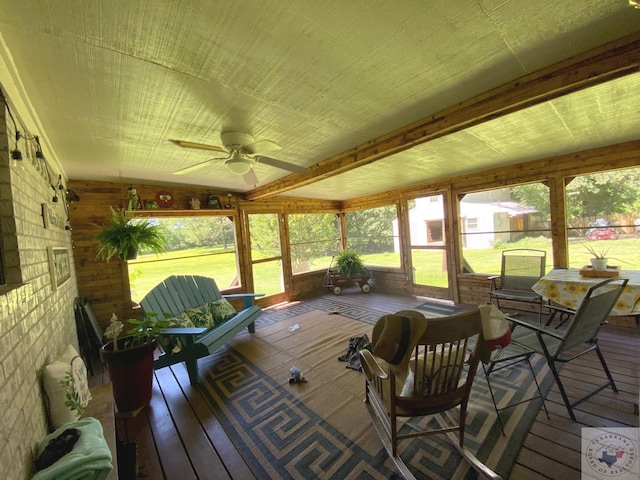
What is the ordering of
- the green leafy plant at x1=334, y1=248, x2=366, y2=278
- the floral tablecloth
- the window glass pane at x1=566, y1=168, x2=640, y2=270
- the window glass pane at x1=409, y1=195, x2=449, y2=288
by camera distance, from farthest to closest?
1. the green leafy plant at x1=334, y1=248, x2=366, y2=278
2. the window glass pane at x1=409, y1=195, x2=449, y2=288
3. the window glass pane at x1=566, y1=168, x2=640, y2=270
4. the floral tablecloth

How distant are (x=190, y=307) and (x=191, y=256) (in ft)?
4.87

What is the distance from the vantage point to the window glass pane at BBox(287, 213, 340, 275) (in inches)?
240

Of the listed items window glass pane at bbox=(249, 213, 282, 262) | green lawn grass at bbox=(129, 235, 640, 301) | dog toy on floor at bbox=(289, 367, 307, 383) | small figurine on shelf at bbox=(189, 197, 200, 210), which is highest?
small figurine on shelf at bbox=(189, 197, 200, 210)

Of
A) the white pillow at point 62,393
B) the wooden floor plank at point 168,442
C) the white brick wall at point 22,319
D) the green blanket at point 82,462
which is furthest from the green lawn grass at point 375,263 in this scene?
the green blanket at point 82,462

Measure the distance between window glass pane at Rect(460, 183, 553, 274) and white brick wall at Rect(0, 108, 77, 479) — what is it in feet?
17.6

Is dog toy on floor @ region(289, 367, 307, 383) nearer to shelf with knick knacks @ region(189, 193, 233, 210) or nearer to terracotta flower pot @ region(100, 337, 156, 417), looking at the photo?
terracotta flower pot @ region(100, 337, 156, 417)

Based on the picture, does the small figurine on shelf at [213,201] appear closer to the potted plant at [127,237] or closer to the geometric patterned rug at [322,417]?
the potted plant at [127,237]

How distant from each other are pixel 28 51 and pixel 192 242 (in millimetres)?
3719

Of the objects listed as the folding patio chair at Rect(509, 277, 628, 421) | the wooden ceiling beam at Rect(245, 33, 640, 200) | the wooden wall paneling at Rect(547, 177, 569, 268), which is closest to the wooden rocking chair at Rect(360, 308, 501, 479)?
the folding patio chair at Rect(509, 277, 628, 421)

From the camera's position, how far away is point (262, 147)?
212 centimetres

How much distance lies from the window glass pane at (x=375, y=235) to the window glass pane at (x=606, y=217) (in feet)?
9.36

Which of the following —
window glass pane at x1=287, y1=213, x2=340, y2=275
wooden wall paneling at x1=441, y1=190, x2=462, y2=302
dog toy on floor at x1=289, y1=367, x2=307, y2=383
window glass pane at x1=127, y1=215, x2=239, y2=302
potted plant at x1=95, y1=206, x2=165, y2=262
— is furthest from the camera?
window glass pane at x1=287, y1=213, x2=340, y2=275

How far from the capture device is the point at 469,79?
1665 millimetres

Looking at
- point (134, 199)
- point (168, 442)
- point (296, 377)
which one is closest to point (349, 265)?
point (296, 377)
